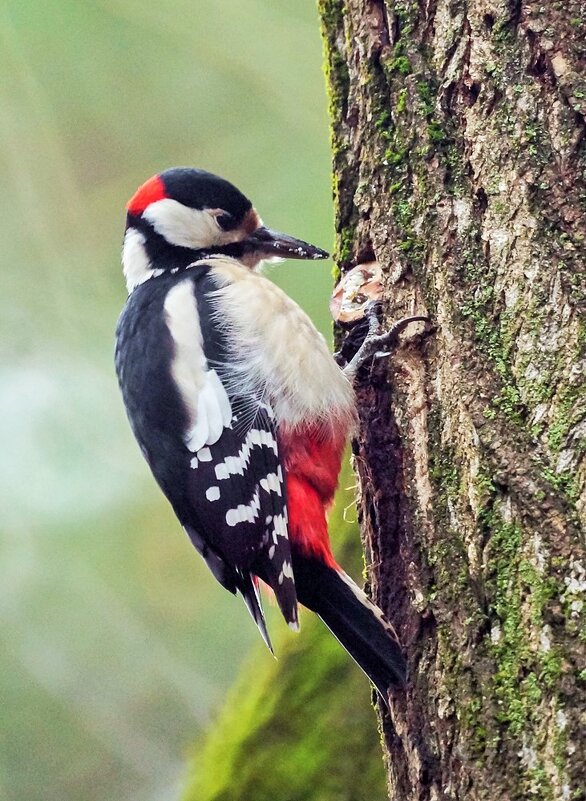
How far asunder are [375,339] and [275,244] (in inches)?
24.7

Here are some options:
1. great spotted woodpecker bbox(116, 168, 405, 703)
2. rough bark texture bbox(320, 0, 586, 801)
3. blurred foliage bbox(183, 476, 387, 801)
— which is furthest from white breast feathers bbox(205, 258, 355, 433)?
blurred foliage bbox(183, 476, 387, 801)

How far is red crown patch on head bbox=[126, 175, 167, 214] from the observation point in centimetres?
222

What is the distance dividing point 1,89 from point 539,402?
8.93 feet

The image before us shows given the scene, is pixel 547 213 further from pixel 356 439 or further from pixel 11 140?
pixel 11 140

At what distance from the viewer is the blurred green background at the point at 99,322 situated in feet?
10.0

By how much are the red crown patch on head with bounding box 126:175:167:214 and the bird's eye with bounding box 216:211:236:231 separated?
0.15m

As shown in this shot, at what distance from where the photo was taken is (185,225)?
7.16 ft

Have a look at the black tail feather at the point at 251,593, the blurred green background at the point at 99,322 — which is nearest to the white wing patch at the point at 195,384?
the black tail feather at the point at 251,593

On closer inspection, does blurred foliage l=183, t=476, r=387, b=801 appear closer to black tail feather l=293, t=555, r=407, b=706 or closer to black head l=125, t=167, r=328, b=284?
black tail feather l=293, t=555, r=407, b=706

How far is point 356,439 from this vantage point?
1.78 meters

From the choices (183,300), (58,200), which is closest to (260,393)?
(183,300)

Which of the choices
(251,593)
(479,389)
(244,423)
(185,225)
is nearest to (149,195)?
(185,225)

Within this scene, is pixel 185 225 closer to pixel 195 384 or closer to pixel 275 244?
pixel 275 244

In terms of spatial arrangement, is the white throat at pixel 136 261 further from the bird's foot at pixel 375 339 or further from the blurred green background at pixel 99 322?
the blurred green background at pixel 99 322
